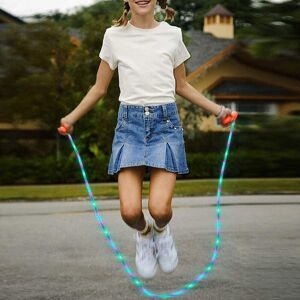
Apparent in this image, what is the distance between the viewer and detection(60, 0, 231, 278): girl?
14.9ft

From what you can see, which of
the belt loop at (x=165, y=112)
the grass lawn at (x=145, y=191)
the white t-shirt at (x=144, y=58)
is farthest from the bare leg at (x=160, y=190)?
the grass lawn at (x=145, y=191)

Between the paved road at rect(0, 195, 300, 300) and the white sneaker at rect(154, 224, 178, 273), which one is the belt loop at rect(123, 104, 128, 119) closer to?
the white sneaker at rect(154, 224, 178, 273)

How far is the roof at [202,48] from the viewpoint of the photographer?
38938 millimetres

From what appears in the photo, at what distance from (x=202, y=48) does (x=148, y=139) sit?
36.9m

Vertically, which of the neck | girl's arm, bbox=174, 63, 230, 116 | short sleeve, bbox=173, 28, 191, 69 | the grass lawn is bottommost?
the grass lawn

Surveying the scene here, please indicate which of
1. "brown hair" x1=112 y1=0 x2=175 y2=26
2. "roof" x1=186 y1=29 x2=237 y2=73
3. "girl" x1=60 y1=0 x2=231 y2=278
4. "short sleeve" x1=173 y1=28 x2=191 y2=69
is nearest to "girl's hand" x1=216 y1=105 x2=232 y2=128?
"girl" x1=60 y1=0 x2=231 y2=278

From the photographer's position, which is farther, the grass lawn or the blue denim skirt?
the grass lawn

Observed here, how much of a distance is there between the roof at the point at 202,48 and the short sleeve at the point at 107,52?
33.5 meters

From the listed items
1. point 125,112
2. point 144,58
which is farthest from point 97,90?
point 144,58

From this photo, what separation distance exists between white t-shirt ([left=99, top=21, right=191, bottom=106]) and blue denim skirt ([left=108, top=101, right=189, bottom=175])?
Result: 64 millimetres

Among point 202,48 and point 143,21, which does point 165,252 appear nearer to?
point 143,21

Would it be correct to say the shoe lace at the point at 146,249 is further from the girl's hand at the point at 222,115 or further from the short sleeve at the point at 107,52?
the short sleeve at the point at 107,52

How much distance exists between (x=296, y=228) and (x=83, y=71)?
19.6 m

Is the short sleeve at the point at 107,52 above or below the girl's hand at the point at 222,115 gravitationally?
above
